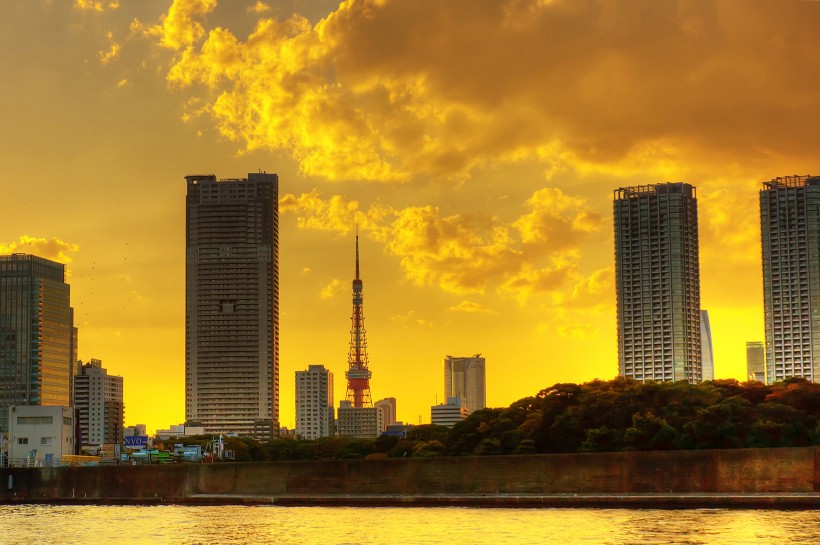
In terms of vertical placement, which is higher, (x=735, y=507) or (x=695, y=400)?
(x=695, y=400)

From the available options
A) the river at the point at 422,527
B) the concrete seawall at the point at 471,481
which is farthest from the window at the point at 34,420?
the river at the point at 422,527

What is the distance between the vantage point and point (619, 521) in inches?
3270

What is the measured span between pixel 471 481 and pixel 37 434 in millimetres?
62856

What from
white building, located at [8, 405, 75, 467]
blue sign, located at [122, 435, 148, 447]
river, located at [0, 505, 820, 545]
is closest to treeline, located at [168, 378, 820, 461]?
river, located at [0, 505, 820, 545]

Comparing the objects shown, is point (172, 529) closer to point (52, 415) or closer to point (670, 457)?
point (670, 457)

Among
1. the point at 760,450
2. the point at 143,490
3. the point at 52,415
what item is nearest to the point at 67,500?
the point at 143,490

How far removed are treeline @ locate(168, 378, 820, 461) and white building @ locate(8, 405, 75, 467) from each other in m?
43.2

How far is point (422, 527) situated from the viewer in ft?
275

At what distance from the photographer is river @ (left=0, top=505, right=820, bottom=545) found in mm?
71750

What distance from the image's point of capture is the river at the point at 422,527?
235 ft

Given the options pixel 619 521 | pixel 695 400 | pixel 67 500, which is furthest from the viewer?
pixel 67 500

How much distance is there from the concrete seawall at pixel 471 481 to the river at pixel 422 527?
327 inches

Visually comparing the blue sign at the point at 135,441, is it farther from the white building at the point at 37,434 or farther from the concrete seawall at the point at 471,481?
the concrete seawall at the point at 471,481

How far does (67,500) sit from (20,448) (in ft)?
61.2
